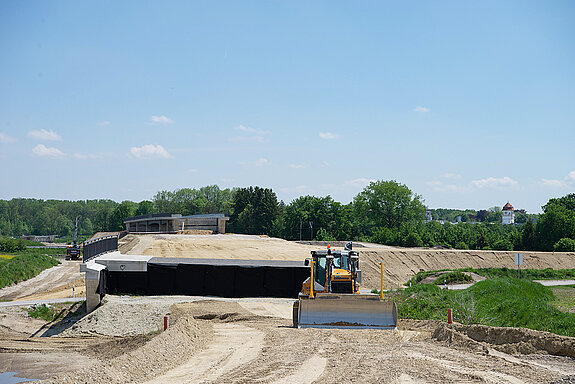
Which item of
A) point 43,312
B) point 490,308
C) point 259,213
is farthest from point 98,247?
point 259,213

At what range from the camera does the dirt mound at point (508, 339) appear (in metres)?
12.8

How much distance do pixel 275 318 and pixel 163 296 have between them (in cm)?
752

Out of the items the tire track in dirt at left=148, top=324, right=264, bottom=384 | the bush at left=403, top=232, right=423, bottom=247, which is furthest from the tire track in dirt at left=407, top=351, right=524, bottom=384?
the bush at left=403, top=232, right=423, bottom=247

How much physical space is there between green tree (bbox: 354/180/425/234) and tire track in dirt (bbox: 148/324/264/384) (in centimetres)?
8281

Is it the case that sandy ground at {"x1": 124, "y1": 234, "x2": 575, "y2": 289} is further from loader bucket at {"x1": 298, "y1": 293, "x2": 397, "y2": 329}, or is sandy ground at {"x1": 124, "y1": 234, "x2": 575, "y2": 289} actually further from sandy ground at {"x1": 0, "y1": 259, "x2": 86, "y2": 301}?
loader bucket at {"x1": 298, "y1": 293, "x2": 397, "y2": 329}

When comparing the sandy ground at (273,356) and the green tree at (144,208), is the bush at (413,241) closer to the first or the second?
the sandy ground at (273,356)

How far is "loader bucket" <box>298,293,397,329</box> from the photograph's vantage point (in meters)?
15.5

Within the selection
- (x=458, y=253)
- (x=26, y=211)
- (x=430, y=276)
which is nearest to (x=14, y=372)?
(x=430, y=276)

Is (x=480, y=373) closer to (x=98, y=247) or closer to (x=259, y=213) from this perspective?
(x=98, y=247)

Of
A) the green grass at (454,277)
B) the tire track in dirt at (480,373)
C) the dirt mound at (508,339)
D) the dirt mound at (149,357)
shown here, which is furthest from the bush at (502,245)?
the tire track in dirt at (480,373)

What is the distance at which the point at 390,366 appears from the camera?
456 inches

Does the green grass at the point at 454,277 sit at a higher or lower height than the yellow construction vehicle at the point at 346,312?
lower

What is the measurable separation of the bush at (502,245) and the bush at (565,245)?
6.18 m

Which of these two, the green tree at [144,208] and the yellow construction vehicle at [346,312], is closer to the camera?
the yellow construction vehicle at [346,312]
